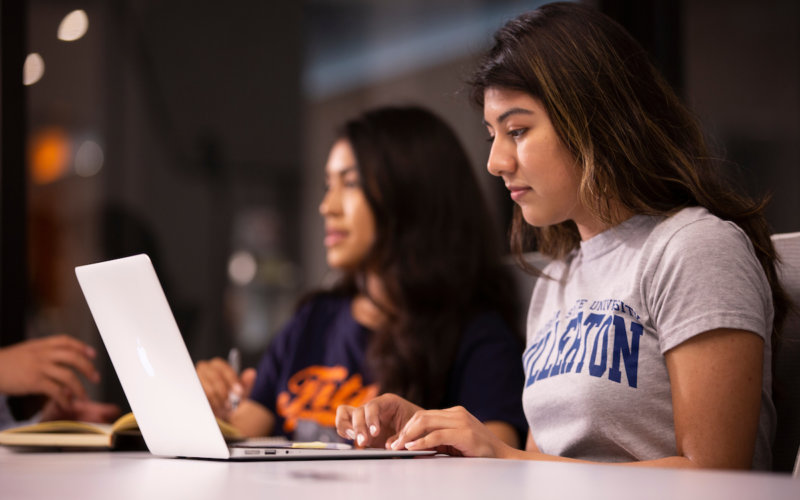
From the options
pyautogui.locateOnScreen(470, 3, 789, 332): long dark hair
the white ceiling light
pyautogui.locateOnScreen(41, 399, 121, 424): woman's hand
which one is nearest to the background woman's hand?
pyautogui.locateOnScreen(41, 399, 121, 424): woman's hand

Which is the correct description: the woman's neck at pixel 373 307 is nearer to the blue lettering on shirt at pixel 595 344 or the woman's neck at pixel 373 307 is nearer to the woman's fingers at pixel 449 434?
the blue lettering on shirt at pixel 595 344

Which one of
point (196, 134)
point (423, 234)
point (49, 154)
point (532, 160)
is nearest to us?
point (532, 160)

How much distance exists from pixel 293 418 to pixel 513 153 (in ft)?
2.92

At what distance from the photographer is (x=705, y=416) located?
947mm

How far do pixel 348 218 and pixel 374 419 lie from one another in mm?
919

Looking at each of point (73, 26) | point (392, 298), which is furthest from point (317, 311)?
point (73, 26)

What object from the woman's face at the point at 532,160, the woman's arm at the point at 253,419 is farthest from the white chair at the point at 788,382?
the woman's arm at the point at 253,419

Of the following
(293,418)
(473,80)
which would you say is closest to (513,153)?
(473,80)

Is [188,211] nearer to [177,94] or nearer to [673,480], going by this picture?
[177,94]

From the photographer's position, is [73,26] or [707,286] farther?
[73,26]

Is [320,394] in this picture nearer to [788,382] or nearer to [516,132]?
[516,132]

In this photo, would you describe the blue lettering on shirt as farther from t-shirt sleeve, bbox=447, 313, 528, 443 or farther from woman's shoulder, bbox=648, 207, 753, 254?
t-shirt sleeve, bbox=447, 313, 528, 443

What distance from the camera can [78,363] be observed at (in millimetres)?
1555

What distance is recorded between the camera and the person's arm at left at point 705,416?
943 millimetres
